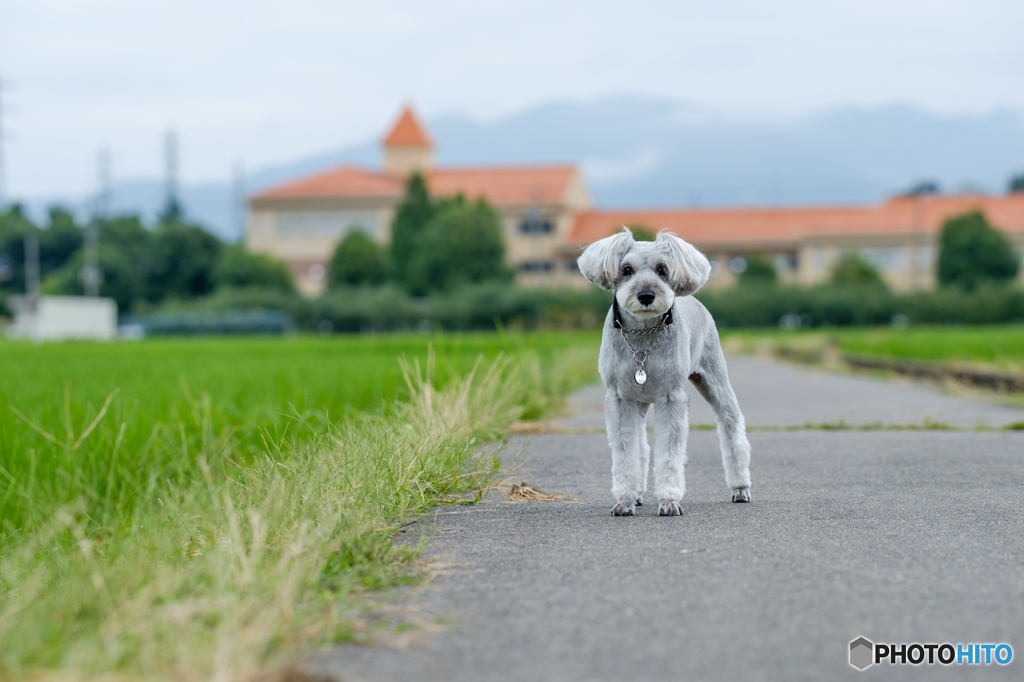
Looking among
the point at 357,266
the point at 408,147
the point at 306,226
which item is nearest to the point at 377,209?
the point at 306,226

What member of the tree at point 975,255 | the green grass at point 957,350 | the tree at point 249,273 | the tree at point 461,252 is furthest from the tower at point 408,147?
the green grass at point 957,350

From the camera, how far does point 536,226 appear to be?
61250 millimetres

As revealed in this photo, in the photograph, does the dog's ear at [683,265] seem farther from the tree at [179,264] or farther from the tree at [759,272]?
the tree at [179,264]

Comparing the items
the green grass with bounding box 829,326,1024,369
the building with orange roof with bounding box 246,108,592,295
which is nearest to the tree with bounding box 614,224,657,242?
the green grass with bounding box 829,326,1024,369

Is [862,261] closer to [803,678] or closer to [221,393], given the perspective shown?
[221,393]

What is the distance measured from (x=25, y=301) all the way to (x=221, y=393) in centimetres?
4583

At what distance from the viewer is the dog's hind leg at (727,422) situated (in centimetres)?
420

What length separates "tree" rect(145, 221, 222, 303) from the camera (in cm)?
5759

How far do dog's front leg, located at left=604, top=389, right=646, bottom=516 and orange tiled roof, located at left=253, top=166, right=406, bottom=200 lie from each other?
60.9m

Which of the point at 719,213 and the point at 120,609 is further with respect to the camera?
the point at 719,213

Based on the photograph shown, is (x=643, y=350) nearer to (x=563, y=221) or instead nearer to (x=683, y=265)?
(x=683, y=265)

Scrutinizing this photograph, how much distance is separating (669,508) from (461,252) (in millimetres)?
42667

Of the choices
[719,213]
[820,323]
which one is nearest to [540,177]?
[719,213]

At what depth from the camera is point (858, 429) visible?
7.02 metres
